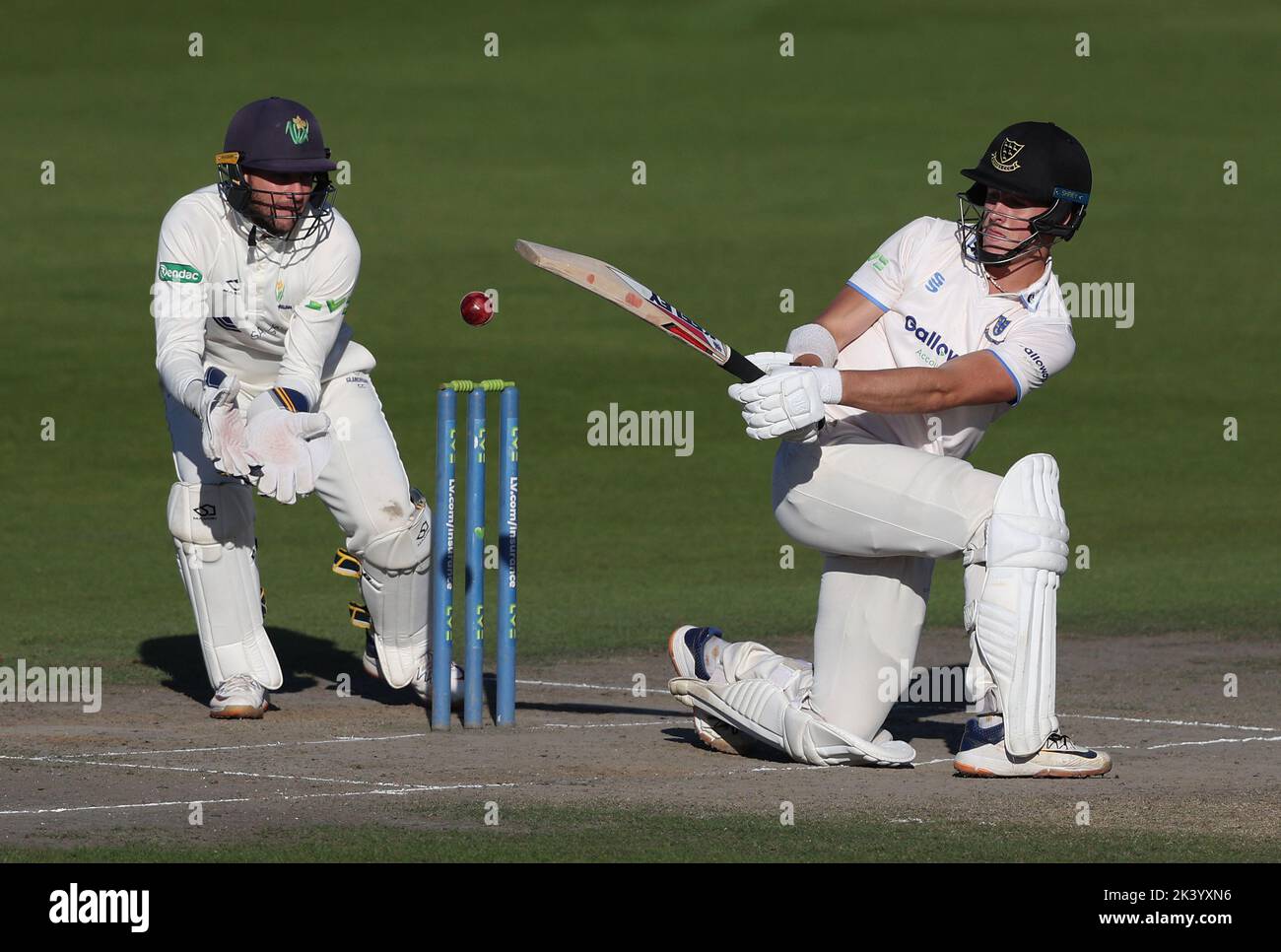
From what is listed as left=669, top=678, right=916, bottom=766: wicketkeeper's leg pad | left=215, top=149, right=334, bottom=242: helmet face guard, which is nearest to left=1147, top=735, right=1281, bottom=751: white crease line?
left=669, top=678, right=916, bottom=766: wicketkeeper's leg pad

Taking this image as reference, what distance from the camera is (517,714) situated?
307 inches

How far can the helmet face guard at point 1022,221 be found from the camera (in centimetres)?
681

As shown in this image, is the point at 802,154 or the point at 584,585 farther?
the point at 802,154

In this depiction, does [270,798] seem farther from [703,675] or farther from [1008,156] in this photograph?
[1008,156]

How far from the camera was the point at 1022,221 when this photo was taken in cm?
684

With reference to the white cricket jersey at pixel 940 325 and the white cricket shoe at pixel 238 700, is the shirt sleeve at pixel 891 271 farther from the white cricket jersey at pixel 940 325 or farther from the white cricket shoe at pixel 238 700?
the white cricket shoe at pixel 238 700

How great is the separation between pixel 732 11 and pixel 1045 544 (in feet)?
84.6

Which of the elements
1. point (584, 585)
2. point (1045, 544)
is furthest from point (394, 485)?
point (584, 585)

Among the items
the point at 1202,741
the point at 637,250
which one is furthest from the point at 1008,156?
the point at 637,250

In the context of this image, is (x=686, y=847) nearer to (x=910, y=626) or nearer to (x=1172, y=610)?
(x=910, y=626)

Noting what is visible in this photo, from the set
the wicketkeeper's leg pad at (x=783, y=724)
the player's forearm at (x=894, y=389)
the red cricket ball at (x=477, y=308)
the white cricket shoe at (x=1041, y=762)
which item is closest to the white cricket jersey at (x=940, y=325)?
the player's forearm at (x=894, y=389)

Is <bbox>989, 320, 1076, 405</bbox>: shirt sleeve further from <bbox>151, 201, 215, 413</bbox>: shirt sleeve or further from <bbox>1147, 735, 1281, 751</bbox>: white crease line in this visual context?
<bbox>151, 201, 215, 413</bbox>: shirt sleeve

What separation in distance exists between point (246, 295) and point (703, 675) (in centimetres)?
202

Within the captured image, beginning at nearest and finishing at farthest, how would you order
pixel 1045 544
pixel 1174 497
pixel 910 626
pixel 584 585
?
pixel 1045 544, pixel 910 626, pixel 584 585, pixel 1174 497
